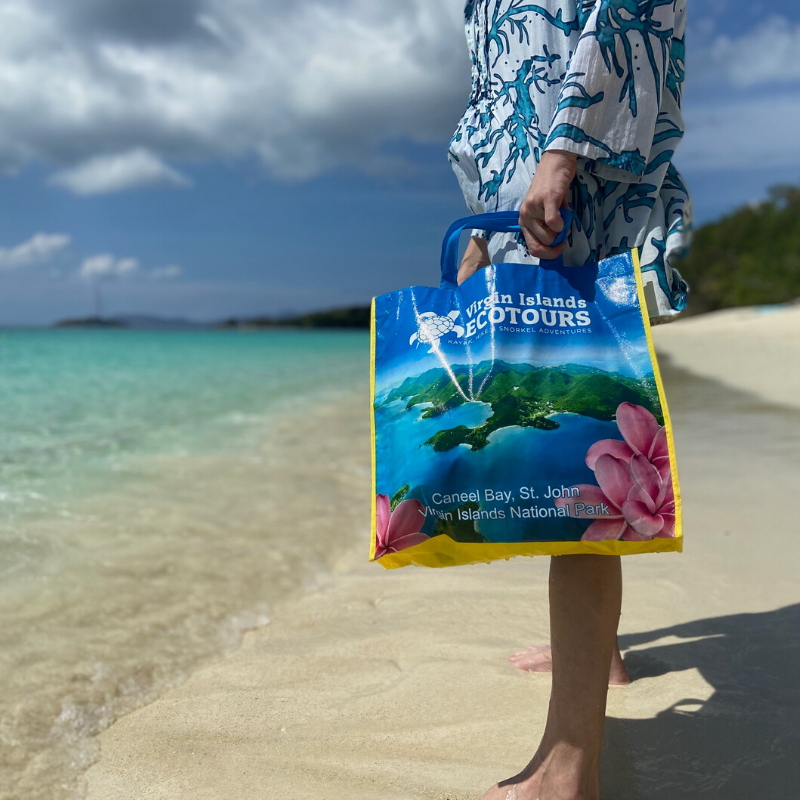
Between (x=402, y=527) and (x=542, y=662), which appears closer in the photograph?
(x=402, y=527)

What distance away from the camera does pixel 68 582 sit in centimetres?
262

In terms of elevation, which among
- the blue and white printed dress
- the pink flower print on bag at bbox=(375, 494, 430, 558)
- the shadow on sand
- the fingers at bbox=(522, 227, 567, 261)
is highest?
the blue and white printed dress

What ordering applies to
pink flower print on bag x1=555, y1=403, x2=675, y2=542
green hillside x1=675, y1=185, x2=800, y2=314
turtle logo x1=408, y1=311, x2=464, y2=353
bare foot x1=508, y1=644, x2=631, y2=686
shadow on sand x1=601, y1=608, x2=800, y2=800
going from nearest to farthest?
1. pink flower print on bag x1=555, y1=403, x2=675, y2=542
2. turtle logo x1=408, y1=311, x2=464, y2=353
3. shadow on sand x1=601, y1=608, x2=800, y2=800
4. bare foot x1=508, y1=644, x2=631, y2=686
5. green hillside x1=675, y1=185, x2=800, y2=314

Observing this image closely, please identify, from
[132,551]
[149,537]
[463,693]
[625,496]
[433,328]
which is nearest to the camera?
[625,496]

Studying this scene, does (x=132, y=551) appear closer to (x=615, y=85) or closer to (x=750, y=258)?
(x=615, y=85)

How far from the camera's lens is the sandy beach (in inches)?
57.6

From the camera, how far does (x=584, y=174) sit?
1270mm

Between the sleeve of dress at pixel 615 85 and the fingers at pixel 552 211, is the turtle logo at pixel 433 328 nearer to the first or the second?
the fingers at pixel 552 211

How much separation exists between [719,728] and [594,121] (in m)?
1.34

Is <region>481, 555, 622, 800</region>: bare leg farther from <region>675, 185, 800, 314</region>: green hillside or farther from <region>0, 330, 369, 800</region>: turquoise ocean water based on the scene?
<region>675, 185, 800, 314</region>: green hillside

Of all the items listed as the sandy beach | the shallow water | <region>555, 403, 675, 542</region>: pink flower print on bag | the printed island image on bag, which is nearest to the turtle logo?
the printed island image on bag

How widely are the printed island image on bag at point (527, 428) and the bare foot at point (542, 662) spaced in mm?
888

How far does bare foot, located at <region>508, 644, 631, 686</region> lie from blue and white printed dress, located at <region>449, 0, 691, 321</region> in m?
1.01

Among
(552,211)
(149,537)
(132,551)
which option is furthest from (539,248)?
(149,537)
